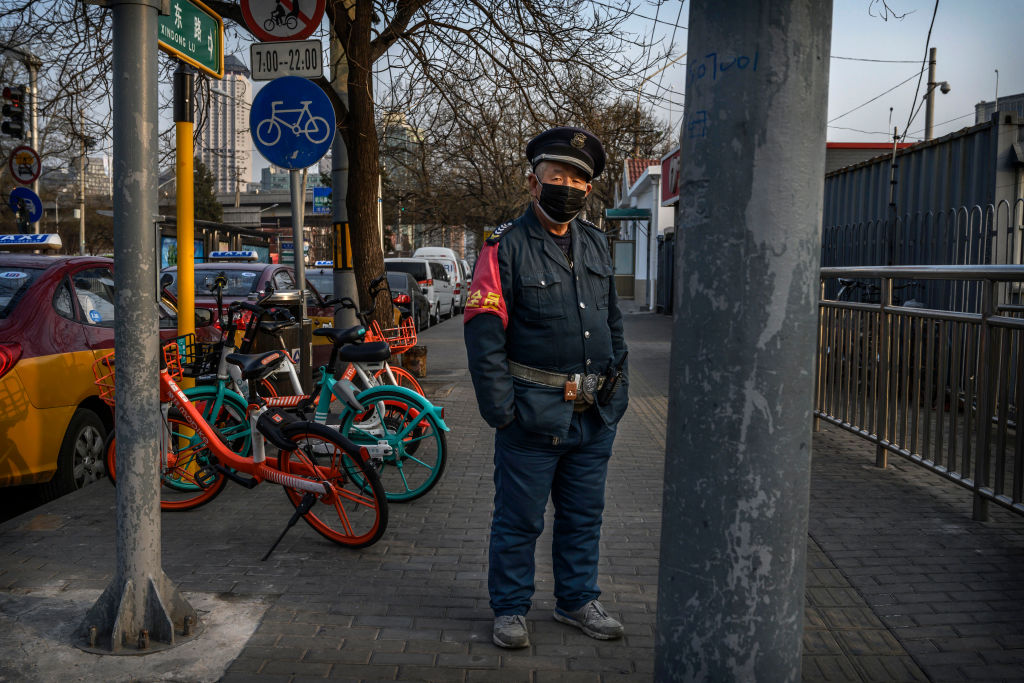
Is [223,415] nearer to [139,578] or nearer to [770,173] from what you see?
[139,578]

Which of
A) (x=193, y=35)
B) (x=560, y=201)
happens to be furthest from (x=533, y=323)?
(x=193, y=35)

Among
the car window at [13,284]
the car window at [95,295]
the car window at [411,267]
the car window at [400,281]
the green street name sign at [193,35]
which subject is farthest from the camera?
the car window at [411,267]

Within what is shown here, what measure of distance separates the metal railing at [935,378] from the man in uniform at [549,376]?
92.9 inches

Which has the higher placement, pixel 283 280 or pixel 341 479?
pixel 283 280

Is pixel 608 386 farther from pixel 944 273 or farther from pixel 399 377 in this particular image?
pixel 399 377

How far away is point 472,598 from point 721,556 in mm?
2518

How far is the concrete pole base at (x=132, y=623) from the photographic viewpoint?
11.7 feet

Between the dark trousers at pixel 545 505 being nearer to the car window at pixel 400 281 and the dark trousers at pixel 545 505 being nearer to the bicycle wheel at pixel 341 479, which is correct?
the bicycle wheel at pixel 341 479

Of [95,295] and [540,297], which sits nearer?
[540,297]

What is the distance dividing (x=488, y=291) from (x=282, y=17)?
16.7ft

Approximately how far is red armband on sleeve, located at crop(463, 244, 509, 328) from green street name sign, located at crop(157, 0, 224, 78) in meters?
2.84

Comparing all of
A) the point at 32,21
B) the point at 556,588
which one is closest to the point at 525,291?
the point at 556,588

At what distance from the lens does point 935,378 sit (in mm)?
6070

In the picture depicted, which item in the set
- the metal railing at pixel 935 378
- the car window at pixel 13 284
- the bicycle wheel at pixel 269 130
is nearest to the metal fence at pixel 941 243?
the metal railing at pixel 935 378
